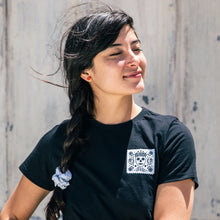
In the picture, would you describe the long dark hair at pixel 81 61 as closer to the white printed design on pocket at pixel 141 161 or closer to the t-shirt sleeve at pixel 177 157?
the white printed design on pocket at pixel 141 161

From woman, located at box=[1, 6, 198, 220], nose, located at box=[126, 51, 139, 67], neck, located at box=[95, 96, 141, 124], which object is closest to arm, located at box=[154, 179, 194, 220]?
woman, located at box=[1, 6, 198, 220]

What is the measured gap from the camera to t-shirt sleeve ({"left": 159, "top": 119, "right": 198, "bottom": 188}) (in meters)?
1.87

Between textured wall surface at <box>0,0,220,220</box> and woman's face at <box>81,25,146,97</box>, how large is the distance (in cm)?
56

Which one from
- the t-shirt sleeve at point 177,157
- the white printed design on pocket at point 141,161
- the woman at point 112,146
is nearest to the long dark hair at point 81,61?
the woman at point 112,146

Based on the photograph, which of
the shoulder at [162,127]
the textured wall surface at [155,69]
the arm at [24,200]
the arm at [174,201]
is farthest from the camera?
the textured wall surface at [155,69]

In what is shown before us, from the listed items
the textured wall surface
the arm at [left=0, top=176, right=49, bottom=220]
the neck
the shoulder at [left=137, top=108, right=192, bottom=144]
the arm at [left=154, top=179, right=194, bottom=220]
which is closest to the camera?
the arm at [left=154, top=179, right=194, bottom=220]

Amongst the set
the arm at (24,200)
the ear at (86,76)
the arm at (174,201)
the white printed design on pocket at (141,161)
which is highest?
the ear at (86,76)

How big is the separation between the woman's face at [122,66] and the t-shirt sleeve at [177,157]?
9.2 inches

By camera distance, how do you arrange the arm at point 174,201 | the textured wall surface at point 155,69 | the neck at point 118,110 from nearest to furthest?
the arm at point 174,201, the neck at point 118,110, the textured wall surface at point 155,69

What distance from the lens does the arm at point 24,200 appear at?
220 cm

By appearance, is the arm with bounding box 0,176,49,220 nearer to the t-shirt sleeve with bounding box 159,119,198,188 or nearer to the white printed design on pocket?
the white printed design on pocket

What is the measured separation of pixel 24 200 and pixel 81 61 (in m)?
0.70

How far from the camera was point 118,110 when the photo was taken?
2.06 metres

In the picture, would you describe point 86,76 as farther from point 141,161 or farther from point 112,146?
point 141,161
